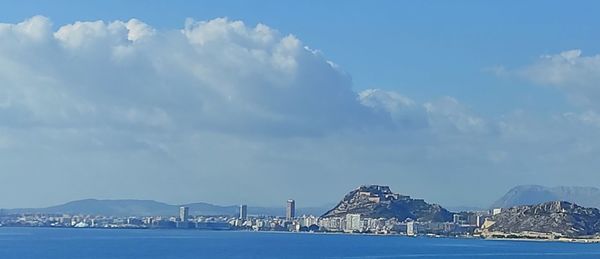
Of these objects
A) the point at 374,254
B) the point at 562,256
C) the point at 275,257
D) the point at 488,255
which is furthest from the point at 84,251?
the point at 562,256

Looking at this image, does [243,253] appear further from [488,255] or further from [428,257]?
[488,255]

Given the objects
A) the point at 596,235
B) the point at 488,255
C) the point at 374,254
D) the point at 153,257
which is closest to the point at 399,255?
the point at 374,254

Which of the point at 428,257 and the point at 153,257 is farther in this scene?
the point at 428,257

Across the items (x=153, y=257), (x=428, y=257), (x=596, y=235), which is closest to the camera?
(x=153, y=257)

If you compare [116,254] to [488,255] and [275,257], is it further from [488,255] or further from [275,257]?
[488,255]

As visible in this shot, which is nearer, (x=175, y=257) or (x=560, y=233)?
(x=175, y=257)

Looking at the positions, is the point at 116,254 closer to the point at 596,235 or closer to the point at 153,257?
the point at 153,257

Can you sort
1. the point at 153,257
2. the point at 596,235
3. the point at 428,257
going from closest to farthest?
the point at 153,257
the point at 428,257
the point at 596,235

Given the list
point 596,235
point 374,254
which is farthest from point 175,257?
point 596,235
